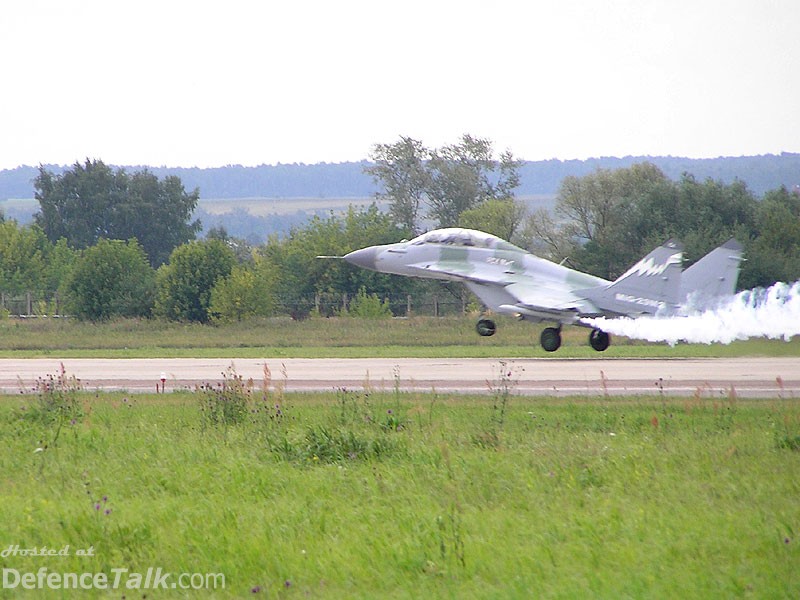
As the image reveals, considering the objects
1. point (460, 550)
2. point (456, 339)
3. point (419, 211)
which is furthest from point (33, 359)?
point (419, 211)

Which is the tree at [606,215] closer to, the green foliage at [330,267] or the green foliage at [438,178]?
the green foliage at [330,267]

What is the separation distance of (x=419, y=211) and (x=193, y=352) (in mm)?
69398

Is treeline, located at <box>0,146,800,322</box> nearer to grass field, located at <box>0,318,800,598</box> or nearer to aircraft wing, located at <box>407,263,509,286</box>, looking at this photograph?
aircraft wing, located at <box>407,263,509,286</box>

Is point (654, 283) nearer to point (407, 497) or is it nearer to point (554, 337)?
point (554, 337)

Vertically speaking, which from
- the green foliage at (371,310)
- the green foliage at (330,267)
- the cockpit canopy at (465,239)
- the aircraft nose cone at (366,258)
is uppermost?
the cockpit canopy at (465,239)

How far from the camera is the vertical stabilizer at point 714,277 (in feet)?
89.0

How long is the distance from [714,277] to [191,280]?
32533 mm

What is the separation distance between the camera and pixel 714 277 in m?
27.4

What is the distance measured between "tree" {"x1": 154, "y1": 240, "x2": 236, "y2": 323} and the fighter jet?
61.9 ft

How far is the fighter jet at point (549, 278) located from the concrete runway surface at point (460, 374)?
170 centimetres

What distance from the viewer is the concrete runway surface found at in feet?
66.1

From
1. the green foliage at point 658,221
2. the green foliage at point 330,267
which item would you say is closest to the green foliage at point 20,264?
the green foliage at point 330,267

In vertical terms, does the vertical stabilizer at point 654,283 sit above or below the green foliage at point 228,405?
above

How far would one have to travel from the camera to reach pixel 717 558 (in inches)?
311
